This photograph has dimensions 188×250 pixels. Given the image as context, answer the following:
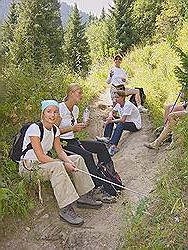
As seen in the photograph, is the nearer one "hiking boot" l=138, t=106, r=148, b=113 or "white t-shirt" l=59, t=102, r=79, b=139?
"white t-shirt" l=59, t=102, r=79, b=139

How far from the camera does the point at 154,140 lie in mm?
7469

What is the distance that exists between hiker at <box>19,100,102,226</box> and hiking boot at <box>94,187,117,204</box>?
21cm

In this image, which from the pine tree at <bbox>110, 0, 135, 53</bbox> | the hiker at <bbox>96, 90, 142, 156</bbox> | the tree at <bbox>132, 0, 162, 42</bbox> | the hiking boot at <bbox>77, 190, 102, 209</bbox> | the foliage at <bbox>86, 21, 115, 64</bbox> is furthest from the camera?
the tree at <bbox>132, 0, 162, 42</bbox>

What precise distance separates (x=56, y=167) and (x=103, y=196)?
0.97 m

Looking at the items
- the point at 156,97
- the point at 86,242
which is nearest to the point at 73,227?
the point at 86,242

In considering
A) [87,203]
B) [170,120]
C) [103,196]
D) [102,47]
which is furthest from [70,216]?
[102,47]

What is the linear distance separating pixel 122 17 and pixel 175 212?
26524 mm

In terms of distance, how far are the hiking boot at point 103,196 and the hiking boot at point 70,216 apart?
24.0 inches

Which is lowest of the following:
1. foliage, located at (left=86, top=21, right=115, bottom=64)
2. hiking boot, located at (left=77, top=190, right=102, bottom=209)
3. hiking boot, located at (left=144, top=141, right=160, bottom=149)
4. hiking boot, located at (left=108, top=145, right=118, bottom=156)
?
hiking boot, located at (left=77, top=190, right=102, bottom=209)

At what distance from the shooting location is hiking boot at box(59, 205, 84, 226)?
4696 millimetres

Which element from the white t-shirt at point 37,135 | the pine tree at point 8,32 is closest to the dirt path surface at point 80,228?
the white t-shirt at point 37,135

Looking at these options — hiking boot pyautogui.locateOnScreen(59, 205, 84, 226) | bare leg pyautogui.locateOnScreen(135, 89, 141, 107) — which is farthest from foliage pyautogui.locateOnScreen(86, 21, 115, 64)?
hiking boot pyautogui.locateOnScreen(59, 205, 84, 226)

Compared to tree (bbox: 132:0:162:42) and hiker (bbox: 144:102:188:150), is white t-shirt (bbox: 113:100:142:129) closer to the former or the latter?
hiker (bbox: 144:102:188:150)

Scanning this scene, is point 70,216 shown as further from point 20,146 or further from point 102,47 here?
point 102,47
